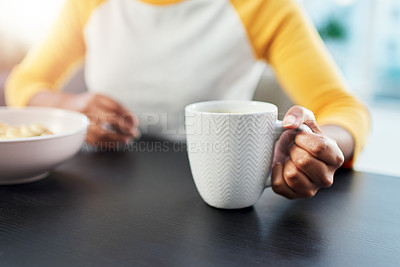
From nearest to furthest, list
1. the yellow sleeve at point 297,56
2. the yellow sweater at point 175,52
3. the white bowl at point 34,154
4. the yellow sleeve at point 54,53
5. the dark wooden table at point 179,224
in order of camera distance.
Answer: the dark wooden table at point 179,224 → the white bowl at point 34,154 → the yellow sleeve at point 297,56 → the yellow sweater at point 175,52 → the yellow sleeve at point 54,53

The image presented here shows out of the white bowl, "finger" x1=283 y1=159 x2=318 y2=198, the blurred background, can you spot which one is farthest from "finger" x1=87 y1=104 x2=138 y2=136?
the blurred background

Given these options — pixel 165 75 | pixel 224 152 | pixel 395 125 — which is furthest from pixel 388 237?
pixel 395 125

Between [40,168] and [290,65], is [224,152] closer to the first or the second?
[40,168]

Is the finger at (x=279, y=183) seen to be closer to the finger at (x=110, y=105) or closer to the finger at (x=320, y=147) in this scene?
the finger at (x=320, y=147)

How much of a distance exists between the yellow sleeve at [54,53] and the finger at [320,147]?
0.70m

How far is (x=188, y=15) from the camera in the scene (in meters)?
0.87

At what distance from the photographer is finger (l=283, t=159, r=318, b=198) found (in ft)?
1.40

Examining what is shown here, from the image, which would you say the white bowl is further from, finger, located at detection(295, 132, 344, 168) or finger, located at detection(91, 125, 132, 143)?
finger, located at detection(295, 132, 344, 168)

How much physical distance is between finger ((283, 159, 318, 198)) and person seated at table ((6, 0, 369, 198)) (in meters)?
0.26

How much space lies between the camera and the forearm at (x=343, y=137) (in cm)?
58

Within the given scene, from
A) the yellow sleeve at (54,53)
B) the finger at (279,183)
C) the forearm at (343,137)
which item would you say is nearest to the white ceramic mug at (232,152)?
the finger at (279,183)

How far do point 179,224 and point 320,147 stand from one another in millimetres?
174

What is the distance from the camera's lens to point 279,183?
44cm

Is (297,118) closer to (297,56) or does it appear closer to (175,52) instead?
(297,56)
